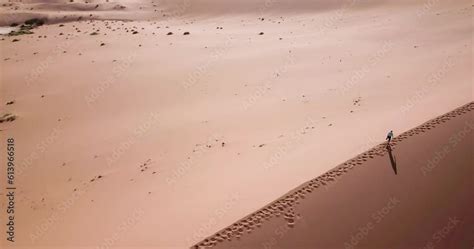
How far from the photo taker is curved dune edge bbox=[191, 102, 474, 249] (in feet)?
23.8

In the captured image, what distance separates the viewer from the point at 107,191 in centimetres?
930

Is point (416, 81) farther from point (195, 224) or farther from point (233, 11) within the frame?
point (233, 11)

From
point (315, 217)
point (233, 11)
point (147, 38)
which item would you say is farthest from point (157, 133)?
point (233, 11)

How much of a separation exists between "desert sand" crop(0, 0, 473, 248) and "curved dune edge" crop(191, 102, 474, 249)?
219 mm

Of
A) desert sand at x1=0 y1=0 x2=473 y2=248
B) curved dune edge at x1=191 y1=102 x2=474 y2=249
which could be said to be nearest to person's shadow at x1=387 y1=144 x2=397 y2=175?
curved dune edge at x1=191 y1=102 x2=474 y2=249

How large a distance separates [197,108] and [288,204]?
6770 mm

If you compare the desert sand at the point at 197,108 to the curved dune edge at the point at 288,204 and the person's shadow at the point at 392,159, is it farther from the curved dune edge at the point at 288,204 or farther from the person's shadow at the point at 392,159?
the person's shadow at the point at 392,159

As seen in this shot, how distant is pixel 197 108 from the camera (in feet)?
45.2

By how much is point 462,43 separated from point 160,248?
18.0 meters

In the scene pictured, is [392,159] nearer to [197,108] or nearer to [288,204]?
[288,204]

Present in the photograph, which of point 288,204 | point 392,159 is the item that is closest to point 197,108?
point 288,204

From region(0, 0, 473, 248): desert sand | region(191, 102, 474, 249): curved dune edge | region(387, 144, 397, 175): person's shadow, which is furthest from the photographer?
region(387, 144, 397, 175): person's shadow

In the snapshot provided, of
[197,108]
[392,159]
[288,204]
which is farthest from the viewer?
[197,108]

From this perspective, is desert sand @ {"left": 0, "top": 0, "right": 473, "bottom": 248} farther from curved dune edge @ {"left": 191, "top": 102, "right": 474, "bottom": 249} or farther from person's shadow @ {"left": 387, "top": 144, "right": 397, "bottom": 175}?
person's shadow @ {"left": 387, "top": 144, "right": 397, "bottom": 175}
